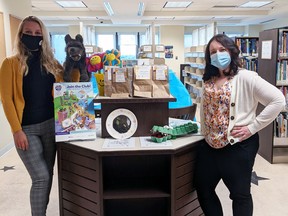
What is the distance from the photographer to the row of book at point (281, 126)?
13.3ft

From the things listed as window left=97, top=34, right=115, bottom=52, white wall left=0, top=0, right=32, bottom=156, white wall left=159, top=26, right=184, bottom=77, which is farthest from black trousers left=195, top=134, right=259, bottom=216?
window left=97, top=34, right=115, bottom=52

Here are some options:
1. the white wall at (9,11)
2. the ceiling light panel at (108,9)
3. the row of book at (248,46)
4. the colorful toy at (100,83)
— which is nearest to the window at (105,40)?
the ceiling light panel at (108,9)

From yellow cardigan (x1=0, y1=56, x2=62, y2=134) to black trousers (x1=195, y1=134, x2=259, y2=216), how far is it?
3.83 ft

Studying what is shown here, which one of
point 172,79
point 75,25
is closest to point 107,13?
point 75,25

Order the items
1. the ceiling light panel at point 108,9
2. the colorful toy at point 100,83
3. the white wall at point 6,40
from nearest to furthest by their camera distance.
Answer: the colorful toy at point 100,83
the white wall at point 6,40
the ceiling light panel at point 108,9

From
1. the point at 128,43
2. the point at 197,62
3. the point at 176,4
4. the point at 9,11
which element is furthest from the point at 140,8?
the point at 128,43

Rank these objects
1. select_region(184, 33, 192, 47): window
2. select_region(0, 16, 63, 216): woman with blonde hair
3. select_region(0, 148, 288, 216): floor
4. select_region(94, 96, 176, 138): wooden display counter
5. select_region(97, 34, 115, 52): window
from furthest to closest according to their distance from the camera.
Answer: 1. select_region(97, 34, 115, 52): window
2. select_region(184, 33, 192, 47): window
3. select_region(0, 148, 288, 216): floor
4. select_region(94, 96, 176, 138): wooden display counter
5. select_region(0, 16, 63, 216): woman with blonde hair

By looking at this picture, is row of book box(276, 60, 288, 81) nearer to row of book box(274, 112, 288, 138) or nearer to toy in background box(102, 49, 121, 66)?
row of book box(274, 112, 288, 138)

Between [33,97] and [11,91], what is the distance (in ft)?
0.43

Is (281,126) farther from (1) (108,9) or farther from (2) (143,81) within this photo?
(1) (108,9)

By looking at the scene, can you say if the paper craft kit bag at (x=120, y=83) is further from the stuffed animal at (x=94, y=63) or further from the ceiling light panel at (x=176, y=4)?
the ceiling light panel at (x=176, y=4)

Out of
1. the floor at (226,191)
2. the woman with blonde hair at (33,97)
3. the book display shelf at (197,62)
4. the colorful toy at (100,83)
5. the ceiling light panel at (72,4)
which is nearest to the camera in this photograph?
the woman with blonde hair at (33,97)

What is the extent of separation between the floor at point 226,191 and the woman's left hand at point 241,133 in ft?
3.84

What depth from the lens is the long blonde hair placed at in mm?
1959
